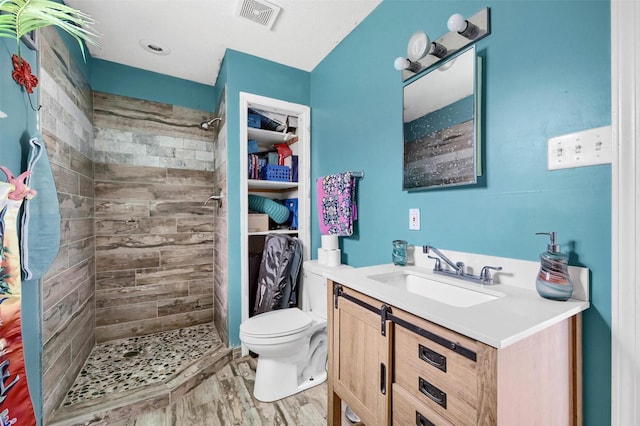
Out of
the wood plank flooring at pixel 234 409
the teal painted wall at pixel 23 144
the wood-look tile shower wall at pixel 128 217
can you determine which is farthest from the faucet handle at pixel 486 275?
the wood-look tile shower wall at pixel 128 217

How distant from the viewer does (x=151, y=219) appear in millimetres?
2539

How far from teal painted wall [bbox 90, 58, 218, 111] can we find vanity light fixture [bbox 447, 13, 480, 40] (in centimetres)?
234

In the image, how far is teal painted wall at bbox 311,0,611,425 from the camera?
0.87 meters

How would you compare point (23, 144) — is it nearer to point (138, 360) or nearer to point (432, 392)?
point (138, 360)

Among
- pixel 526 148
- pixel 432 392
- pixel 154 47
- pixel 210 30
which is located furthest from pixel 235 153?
pixel 432 392

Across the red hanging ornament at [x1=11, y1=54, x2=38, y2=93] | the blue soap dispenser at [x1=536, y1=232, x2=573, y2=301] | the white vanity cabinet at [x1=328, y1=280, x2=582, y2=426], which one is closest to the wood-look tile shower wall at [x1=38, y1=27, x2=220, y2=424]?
the red hanging ornament at [x1=11, y1=54, x2=38, y2=93]

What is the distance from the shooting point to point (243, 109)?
223cm

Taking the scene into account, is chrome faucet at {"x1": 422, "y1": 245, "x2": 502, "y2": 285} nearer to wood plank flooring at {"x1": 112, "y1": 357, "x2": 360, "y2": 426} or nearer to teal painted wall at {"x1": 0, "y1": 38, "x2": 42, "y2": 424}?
wood plank flooring at {"x1": 112, "y1": 357, "x2": 360, "y2": 426}

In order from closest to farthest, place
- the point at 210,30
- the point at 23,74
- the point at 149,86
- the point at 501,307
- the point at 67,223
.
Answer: the point at 501,307
the point at 23,74
the point at 67,223
the point at 210,30
the point at 149,86

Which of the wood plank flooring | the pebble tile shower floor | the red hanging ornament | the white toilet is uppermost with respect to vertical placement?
the red hanging ornament

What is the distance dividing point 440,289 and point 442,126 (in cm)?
80

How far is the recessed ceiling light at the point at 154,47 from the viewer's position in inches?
83.0

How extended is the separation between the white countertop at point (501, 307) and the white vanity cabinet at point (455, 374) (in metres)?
0.04

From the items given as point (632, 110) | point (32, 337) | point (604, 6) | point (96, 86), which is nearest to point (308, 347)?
point (32, 337)
